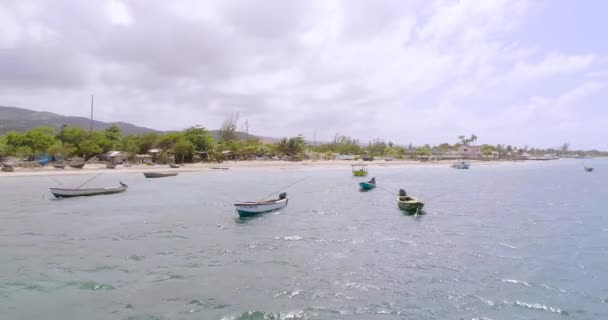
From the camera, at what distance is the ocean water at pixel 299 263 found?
1238cm

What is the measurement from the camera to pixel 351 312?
39.2ft

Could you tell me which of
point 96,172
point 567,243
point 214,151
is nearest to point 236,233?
point 567,243

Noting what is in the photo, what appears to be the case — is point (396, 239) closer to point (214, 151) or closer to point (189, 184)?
point (189, 184)

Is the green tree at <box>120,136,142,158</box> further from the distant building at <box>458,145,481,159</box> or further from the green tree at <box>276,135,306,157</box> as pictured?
the distant building at <box>458,145,481,159</box>

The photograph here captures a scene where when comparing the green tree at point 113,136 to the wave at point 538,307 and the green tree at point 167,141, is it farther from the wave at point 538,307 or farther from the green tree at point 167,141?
the wave at point 538,307

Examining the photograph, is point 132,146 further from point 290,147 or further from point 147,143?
point 290,147

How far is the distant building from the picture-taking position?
18134 cm

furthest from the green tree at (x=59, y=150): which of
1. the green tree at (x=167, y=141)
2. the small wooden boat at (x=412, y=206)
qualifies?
the small wooden boat at (x=412, y=206)

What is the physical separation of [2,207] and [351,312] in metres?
30.3

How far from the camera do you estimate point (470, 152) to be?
184m

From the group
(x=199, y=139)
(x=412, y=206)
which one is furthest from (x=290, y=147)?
(x=412, y=206)

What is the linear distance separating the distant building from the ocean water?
15668cm

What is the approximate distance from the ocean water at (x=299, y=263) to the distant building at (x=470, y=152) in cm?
15668

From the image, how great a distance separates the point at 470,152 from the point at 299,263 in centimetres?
18313
